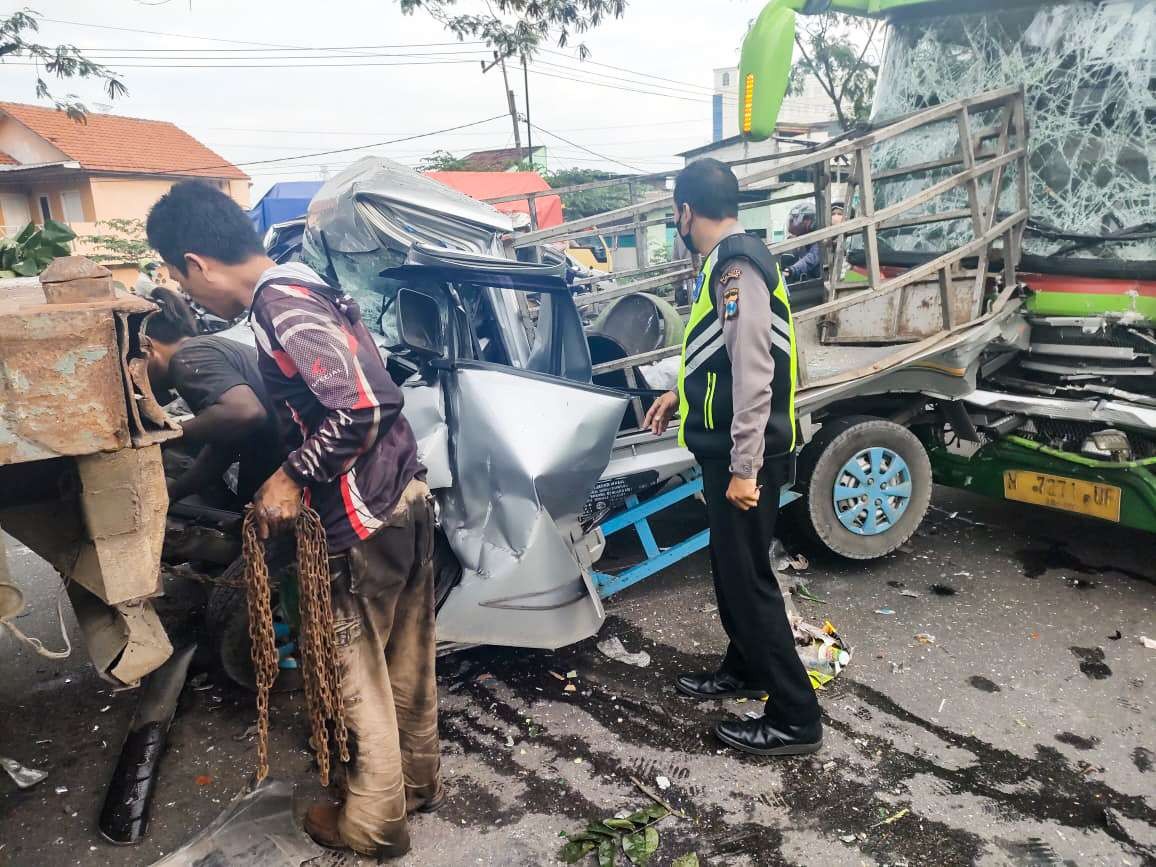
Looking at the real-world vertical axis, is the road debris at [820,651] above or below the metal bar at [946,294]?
below

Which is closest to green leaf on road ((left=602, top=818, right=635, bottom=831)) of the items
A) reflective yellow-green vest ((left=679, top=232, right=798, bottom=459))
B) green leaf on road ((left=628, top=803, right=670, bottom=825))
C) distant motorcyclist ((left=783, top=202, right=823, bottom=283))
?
green leaf on road ((left=628, top=803, right=670, bottom=825))

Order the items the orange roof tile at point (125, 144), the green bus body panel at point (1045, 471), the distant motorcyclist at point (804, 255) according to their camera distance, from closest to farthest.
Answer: the green bus body panel at point (1045, 471) → the distant motorcyclist at point (804, 255) → the orange roof tile at point (125, 144)

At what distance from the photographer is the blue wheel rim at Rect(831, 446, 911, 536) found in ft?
13.5

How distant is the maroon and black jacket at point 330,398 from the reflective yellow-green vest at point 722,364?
109 centimetres

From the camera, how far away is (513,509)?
3.07m

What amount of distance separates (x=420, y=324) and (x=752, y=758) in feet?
7.06

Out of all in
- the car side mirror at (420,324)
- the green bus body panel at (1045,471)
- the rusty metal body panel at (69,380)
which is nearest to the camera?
the rusty metal body panel at (69,380)

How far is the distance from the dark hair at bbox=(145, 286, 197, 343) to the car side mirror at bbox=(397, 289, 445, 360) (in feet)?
2.81

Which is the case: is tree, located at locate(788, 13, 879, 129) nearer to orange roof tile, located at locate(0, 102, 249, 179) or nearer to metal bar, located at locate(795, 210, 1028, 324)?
metal bar, located at locate(795, 210, 1028, 324)

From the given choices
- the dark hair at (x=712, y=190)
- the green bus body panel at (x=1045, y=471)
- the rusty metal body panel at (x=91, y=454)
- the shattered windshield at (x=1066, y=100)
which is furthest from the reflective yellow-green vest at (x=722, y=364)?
the shattered windshield at (x=1066, y=100)

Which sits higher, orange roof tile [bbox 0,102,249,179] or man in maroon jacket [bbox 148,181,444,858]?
orange roof tile [bbox 0,102,249,179]

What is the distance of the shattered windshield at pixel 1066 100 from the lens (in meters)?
3.89

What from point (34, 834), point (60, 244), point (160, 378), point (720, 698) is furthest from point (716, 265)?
point (60, 244)

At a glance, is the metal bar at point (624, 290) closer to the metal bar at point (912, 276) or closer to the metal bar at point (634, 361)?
the metal bar at point (634, 361)
